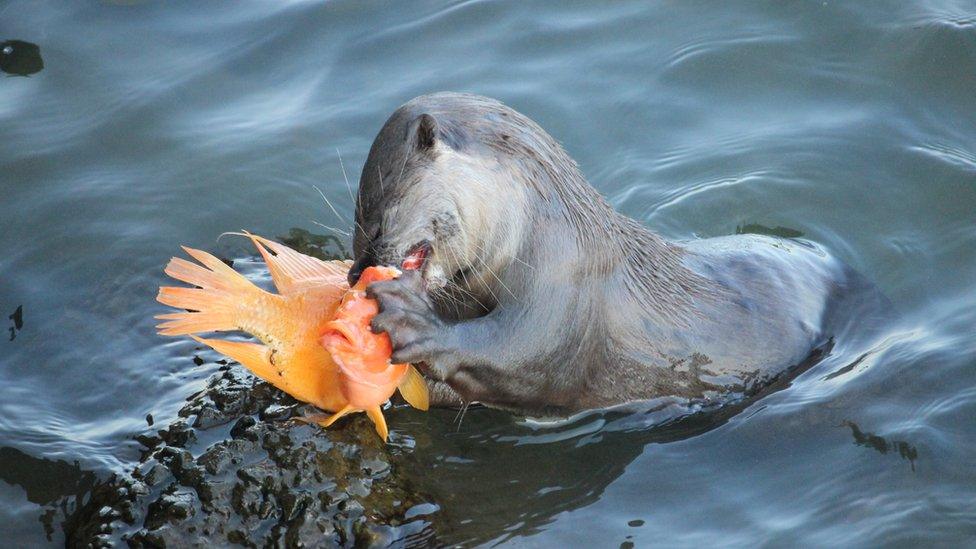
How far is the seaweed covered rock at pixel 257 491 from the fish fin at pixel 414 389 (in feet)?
0.59

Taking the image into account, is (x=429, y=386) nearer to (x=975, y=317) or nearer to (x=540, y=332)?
(x=540, y=332)

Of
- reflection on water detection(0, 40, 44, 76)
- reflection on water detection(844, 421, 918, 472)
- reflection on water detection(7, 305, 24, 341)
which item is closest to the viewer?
reflection on water detection(844, 421, 918, 472)

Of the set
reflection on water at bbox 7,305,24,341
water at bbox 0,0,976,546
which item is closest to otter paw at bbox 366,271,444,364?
water at bbox 0,0,976,546

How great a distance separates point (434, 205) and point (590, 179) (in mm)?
2662

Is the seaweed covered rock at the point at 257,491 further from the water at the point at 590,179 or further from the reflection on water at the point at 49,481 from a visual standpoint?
the water at the point at 590,179

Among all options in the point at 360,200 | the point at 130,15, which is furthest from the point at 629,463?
the point at 130,15

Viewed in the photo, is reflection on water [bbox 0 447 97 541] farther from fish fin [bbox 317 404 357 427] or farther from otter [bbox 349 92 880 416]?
otter [bbox 349 92 880 416]

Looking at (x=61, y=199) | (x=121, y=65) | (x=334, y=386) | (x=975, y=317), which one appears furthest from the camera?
(x=121, y=65)

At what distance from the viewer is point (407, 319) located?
362cm

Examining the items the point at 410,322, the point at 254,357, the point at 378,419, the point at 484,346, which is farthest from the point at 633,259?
the point at 254,357

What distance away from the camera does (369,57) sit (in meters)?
6.97

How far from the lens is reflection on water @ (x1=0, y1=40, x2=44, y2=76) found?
6855 mm

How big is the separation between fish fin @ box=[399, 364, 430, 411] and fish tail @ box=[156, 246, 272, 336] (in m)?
0.61

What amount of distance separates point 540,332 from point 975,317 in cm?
219
